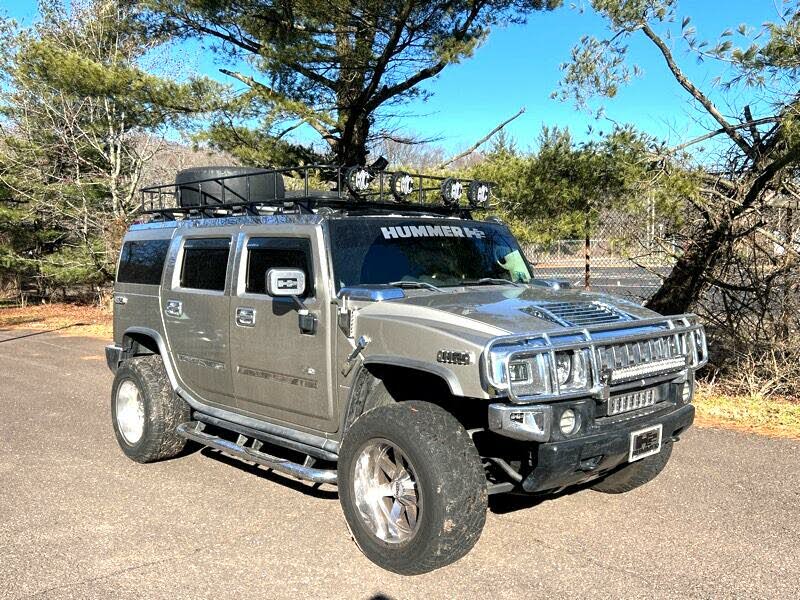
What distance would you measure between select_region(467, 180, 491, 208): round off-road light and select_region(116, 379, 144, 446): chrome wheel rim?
10.5ft

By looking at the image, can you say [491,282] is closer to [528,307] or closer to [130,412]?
[528,307]

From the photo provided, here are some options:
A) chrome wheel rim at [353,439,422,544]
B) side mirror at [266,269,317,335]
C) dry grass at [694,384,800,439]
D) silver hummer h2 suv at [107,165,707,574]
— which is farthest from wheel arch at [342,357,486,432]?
dry grass at [694,384,800,439]

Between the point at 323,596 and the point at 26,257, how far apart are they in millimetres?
21357

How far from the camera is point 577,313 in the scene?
3887 millimetres

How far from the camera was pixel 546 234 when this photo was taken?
938 cm

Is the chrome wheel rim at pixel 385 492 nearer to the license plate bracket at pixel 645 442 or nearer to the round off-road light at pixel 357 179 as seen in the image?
the license plate bracket at pixel 645 442

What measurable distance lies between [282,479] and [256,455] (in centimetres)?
68

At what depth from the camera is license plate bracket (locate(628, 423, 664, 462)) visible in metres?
3.61

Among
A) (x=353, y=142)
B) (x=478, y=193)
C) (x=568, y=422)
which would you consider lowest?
(x=568, y=422)

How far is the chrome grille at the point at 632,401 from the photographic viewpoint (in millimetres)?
3643

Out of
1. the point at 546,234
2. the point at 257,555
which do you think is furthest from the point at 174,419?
the point at 546,234

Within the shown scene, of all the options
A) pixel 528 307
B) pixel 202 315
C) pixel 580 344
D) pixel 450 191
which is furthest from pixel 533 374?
pixel 202 315

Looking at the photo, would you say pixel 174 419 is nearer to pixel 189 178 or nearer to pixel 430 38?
pixel 189 178

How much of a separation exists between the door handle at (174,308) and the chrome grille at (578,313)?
2966 millimetres
